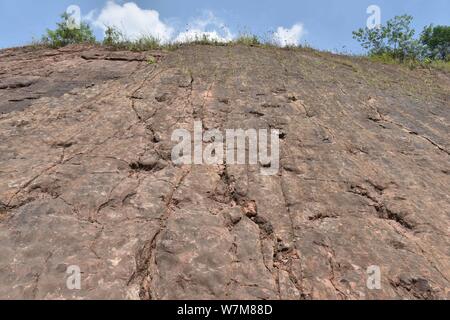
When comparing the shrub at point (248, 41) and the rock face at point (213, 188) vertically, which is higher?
the shrub at point (248, 41)

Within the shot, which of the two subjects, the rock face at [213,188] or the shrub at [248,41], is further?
the shrub at [248,41]

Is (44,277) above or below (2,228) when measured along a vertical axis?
below

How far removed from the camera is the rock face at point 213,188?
13.7 ft

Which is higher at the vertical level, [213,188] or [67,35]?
[67,35]

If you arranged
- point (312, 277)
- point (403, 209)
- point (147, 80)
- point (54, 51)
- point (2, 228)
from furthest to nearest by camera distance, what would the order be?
point (54, 51) → point (147, 80) → point (403, 209) → point (2, 228) → point (312, 277)

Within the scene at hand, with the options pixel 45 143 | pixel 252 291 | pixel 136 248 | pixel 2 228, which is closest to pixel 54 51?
pixel 45 143

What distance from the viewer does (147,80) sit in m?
8.25

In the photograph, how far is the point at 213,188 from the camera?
557 cm

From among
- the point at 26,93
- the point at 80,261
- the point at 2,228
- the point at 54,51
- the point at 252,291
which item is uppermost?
the point at 54,51

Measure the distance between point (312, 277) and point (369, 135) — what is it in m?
3.67

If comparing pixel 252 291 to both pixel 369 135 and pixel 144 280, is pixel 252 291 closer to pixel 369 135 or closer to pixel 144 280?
pixel 144 280

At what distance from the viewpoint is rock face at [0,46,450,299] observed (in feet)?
13.7

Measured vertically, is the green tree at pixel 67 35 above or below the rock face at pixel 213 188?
above

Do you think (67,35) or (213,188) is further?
(67,35)
